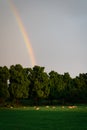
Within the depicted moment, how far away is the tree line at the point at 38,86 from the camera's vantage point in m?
82.4

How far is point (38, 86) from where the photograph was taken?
8681 centimetres

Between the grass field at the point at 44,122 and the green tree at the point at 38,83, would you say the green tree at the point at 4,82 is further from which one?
the grass field at the point at 44,122

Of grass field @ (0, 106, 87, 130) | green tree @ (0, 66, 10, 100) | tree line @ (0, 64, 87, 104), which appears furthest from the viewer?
tree line @ (0, 64, 87, 104)

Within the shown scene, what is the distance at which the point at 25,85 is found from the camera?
3305 inches

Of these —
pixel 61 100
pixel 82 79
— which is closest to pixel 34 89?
pixel 61 100

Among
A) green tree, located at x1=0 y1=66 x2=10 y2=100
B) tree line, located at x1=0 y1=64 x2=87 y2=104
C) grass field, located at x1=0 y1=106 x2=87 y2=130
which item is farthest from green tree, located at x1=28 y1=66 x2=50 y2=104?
grass field, located at x1=0 y1=106 x2=87 y2=130

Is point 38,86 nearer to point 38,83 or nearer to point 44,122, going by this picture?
point 38,83

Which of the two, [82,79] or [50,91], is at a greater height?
[82,79]

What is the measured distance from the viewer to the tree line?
82375 mm

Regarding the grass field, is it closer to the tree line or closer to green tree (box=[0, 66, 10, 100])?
green tree (box=[0, 66, 10, 100])

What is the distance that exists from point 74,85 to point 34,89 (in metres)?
20.3

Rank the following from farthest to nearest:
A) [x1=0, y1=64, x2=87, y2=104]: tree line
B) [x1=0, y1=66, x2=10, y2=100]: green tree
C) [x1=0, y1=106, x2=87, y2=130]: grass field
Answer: [x1=0, y1=64, x2=87, y2=104]: tree line < [x1=0, y1=66, x2=10, y2=100]: green tree < [x1=0, y1=106, x2=87, y2=130]: grass field

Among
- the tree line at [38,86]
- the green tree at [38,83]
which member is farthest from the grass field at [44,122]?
the green tree at [38,83]

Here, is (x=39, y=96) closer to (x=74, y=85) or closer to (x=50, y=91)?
(x=50, y=91)
